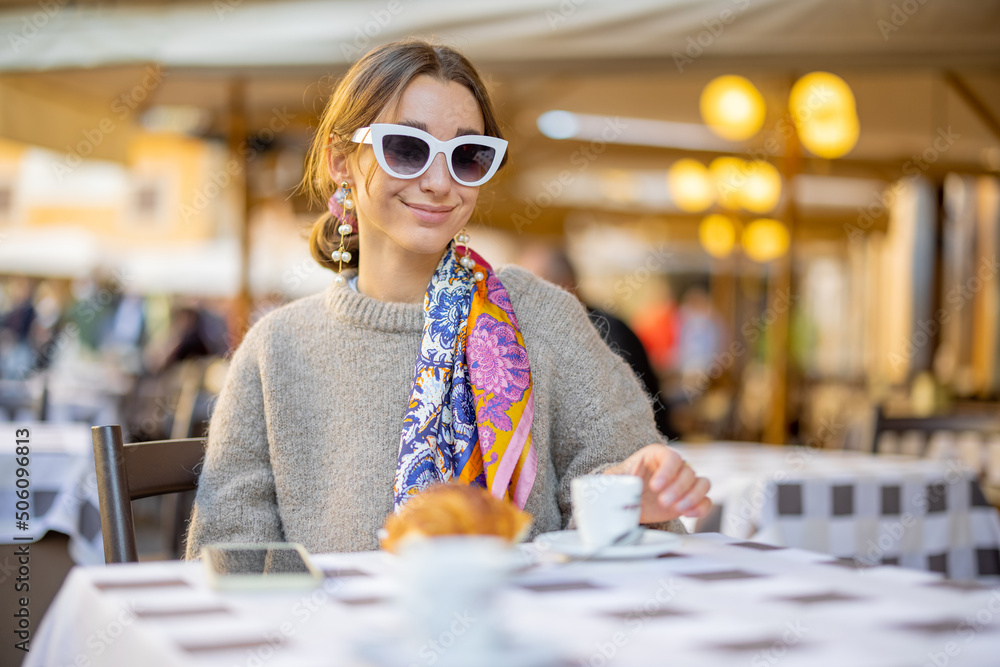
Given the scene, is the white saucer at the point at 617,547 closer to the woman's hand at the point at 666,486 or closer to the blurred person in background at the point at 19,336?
the woman's hand at the point at 666,486

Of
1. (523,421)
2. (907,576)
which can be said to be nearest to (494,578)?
(907,576)

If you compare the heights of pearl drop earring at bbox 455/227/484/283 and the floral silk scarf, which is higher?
pearl drop earring at bbox 455/227/484/283

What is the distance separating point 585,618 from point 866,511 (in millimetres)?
2258

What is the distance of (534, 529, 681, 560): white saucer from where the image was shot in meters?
1.17

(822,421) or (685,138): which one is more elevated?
(685,138)

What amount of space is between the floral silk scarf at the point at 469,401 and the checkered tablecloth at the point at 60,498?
1755mm

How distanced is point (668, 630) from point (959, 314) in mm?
11429

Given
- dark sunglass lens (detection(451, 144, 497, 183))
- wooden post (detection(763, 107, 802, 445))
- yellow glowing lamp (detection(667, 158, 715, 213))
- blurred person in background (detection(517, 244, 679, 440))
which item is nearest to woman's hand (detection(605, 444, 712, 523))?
dark sunglass lens (detection(451, 144, 497, 183))

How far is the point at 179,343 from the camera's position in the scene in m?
8.95

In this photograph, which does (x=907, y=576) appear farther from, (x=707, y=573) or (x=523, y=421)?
(x=523, y=421)

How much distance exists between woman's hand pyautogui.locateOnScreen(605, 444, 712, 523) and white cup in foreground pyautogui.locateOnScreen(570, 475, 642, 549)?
127mm

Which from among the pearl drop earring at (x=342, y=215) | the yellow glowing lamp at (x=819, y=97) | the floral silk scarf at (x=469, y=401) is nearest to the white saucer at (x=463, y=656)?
the floral silk scarf at (x=469, y=401)

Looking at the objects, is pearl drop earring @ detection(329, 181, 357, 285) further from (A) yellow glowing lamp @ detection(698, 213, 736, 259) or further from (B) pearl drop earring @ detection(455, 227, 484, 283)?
(A) yellow glowing lamp @ detection(698, 213, 736, 259)

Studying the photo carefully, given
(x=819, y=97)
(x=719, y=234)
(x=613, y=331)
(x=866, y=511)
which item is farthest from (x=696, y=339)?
(x=866, y=511)
